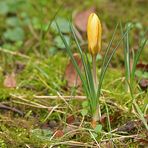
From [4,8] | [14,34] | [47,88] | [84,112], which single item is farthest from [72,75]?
[4,8]

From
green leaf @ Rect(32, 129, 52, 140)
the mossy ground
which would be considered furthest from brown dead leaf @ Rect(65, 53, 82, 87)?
green leaf @ Rect(32, 129, 52, 140)

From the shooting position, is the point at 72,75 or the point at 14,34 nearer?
the point at 72,75

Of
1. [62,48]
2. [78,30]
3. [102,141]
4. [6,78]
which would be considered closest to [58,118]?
[102,141]

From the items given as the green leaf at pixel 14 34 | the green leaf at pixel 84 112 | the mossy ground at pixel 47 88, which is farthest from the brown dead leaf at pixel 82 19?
the green leaf at pixel 84 112

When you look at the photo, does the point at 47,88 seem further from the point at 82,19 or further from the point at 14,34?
the point at 82,19

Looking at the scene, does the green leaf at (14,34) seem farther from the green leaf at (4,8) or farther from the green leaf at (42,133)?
the green leaf at (42,133)

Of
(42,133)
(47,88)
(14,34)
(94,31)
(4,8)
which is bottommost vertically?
(42,133)

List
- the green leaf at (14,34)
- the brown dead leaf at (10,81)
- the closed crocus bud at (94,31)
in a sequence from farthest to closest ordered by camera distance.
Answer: the green leaf at (14,34)
the brown dead leaf at (10,81)
the closed crocus bud at (94,31)
